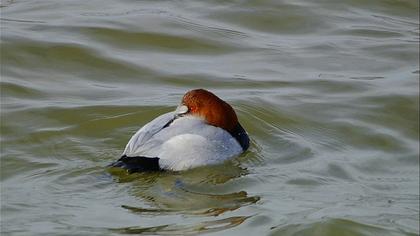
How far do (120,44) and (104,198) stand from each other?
4962 millimetres

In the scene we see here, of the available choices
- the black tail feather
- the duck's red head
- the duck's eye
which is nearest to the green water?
the black tail feather

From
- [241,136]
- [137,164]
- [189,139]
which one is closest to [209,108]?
[241,136]

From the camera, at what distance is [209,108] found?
906cm

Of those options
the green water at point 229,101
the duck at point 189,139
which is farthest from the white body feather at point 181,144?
the green water at point 229,101

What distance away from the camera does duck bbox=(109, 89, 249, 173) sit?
8.45 m

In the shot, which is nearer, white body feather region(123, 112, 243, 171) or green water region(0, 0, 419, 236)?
green water region(0, 0, 419, 236)

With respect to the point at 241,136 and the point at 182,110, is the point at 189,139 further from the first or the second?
the point at 241,136

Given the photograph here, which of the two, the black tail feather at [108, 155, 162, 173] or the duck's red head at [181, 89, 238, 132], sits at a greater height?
the duck's red head at [181, 89, 238, 132]

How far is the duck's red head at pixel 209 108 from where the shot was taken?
902cm

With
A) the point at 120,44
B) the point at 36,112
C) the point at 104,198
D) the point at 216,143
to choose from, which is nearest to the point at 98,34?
the point at 120,44

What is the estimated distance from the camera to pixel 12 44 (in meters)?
12.0

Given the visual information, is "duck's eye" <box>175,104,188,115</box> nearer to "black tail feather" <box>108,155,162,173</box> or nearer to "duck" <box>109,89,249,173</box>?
"duck" <box>109,89,249,173</box>

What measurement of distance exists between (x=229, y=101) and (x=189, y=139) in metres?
1.81

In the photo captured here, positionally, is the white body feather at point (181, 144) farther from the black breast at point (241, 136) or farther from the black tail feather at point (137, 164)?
the black breast at point (241, 136)
